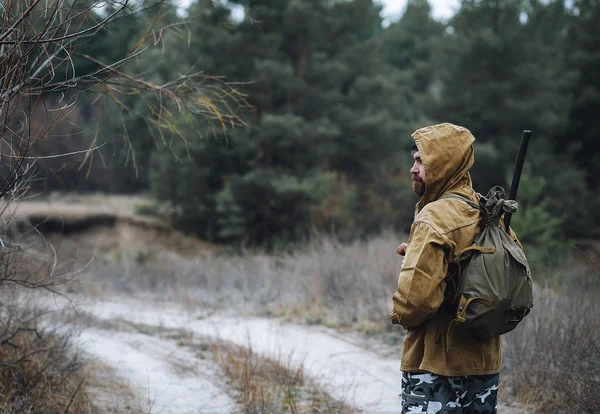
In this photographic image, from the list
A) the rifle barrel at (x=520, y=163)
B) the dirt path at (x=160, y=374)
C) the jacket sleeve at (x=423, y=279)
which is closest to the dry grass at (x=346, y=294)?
the dirt path at (x=160, y=374)

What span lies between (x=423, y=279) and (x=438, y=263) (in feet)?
0.37

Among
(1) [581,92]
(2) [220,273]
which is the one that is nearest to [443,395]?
(2) [220,273]

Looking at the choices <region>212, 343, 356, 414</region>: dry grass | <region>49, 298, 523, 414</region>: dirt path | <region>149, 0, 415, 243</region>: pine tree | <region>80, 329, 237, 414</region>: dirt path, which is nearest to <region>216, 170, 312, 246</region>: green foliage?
<region>149, 0, 415, 243</region>: pine tree

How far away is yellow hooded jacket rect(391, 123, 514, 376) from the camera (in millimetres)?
2826

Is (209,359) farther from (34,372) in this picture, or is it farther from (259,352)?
(34,372)

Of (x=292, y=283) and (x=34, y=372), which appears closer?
(x=34, y=372)

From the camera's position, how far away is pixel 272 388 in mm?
5434

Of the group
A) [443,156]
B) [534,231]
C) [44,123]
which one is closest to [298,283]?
[534,231]

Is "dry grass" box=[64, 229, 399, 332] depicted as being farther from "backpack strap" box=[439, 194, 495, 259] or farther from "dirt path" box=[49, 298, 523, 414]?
"backpack strap" box=[439, 194, 495, 259]

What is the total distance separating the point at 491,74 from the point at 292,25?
6980mm

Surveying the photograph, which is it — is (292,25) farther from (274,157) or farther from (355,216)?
(355,216)

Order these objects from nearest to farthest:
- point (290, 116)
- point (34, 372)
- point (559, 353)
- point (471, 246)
Result: point (471, 246) → point (34, 372) → point (559, 353) → point (290, 116)

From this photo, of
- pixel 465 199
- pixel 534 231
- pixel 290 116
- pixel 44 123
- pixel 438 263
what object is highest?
pixel 290 116

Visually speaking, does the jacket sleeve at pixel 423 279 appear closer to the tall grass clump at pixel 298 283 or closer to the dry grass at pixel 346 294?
the dry grass at pixel 346 294
